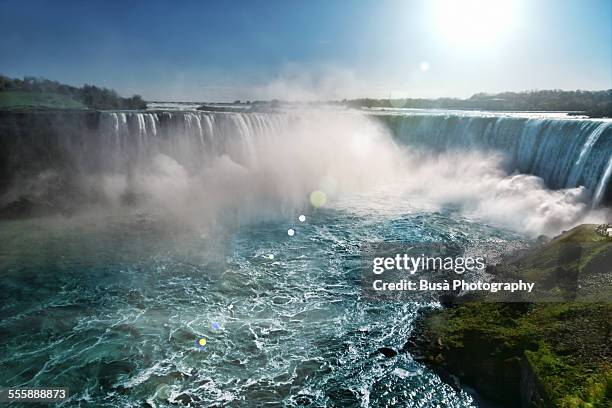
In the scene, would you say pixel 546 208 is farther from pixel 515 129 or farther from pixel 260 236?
pixel 260 236

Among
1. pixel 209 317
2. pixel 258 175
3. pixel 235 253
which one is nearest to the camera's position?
pixel 209 317

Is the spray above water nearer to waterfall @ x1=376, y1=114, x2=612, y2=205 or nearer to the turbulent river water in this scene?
the turbulent river water

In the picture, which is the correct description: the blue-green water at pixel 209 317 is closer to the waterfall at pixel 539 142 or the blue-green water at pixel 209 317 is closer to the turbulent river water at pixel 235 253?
the turbulent river water at pixel 235 253

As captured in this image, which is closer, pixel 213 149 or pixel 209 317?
pixel 209 317

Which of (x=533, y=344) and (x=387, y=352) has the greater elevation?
(x=533, y=344)

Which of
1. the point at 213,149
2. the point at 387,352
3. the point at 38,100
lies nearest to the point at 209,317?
the point at 387,352

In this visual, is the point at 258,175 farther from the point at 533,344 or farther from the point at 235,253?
the point at 533,344

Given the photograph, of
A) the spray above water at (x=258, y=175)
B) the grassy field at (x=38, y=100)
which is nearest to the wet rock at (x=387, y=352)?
the spray above water at (x=258, y=175)
